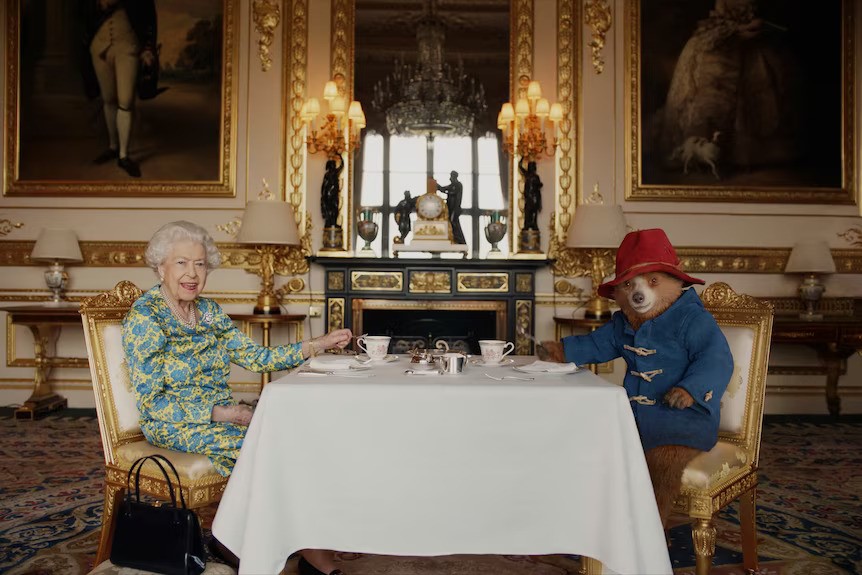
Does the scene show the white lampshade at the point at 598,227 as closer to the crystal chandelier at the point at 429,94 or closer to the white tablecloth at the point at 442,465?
the crystal chandelier at the point at 429,94

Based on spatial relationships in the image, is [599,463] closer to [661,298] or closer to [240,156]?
[661,298]

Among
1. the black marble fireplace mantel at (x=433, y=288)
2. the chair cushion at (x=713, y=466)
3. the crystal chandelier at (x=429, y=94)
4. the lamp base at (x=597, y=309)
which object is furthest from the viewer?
the crystal chandelier at (x=429, y=94)

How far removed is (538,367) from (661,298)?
0.58 meters

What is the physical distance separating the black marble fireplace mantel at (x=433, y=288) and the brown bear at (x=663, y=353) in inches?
103

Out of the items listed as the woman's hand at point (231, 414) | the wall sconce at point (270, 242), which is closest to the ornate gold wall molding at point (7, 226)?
the wall sconce at point (270, 242)

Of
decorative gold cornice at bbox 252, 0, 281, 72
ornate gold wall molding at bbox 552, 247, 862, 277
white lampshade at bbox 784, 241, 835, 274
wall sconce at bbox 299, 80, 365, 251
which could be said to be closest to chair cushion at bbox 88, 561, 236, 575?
wall sconce at bbox 299, 80, 365, 251

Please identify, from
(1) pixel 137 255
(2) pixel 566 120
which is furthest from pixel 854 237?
(1) pixel 137 255

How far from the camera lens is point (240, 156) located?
555 centimetres

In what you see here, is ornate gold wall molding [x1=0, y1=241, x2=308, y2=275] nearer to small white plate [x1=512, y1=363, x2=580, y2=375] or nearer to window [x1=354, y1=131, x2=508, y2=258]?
window [x1=354, y1=131, x2=508, y2=258]

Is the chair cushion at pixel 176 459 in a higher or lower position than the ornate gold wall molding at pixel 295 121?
lower

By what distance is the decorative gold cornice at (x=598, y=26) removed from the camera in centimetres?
559

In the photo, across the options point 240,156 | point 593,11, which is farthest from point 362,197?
point 593,11

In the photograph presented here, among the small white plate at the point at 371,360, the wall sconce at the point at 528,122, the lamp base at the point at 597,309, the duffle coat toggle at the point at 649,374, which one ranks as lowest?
the duffle coat toggle at the point at 649,374

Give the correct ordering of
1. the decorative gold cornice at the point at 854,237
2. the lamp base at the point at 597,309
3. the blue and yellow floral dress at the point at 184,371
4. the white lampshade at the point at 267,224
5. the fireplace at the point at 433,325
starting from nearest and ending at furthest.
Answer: the blue and yellow floral dress at the point at 184,371 → the white lampshade at the point at 267,224 → the lamp base at the point at 597,309 → the fireplace at the point at 433,325 → the decorative gold cornice at the point at 854,237
